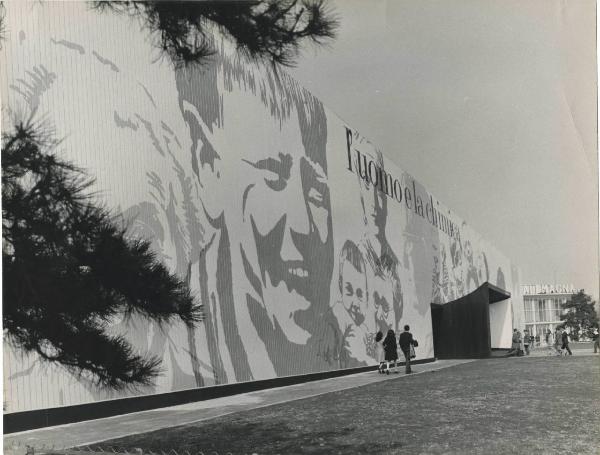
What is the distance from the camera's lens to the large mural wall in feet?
26.7

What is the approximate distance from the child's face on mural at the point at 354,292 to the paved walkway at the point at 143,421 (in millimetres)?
4385

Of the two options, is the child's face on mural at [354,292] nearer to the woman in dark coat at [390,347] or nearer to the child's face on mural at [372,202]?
the woman in dark coat at [390,347]

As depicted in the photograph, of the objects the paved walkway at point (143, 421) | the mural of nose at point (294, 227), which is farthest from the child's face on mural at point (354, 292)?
the paved walkway at point (143, 421)

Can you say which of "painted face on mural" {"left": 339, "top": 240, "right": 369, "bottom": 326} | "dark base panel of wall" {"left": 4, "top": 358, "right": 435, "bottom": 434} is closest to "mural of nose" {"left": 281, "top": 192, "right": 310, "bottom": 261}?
"painted face on mural" {"left": 339, "top": 240, "right": 369, "bottom": 326}

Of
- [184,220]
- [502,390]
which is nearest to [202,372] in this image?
[184,220]

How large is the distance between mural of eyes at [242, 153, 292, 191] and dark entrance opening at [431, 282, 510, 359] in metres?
11.3

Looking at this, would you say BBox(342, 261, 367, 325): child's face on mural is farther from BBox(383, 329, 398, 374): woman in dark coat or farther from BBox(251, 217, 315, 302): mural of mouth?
BBox(251, 217, 315, 302): mural of mouth

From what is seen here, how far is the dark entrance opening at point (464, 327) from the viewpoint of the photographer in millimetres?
23250

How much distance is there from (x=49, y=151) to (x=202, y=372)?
23.4 feet

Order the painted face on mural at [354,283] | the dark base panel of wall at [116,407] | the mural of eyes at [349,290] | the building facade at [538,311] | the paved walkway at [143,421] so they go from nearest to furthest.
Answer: the paved walkway at [143,421]
the dark base panel of wall at [116,407]
the painted face on mural at [354,283]
the mural of eyes at [349,290]
the building facade at [538,311]

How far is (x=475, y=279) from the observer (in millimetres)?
33125

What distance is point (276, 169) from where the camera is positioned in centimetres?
1385

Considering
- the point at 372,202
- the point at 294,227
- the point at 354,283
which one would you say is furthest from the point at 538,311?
the point at 294,227

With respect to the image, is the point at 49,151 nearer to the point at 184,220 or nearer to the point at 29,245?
the point at 29,245
